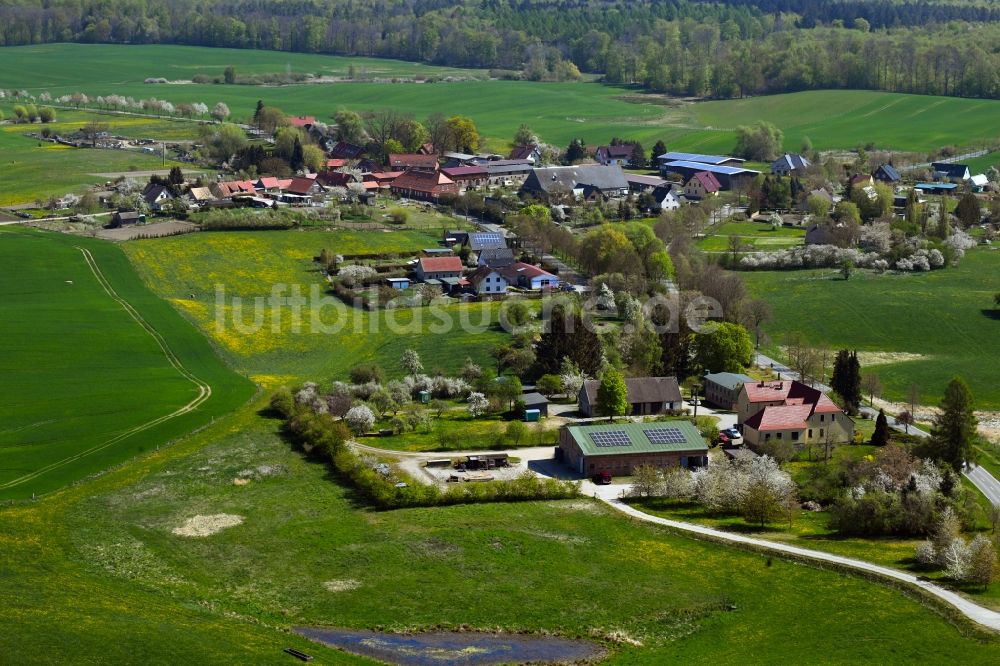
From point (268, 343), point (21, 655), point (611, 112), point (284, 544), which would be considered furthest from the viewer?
point (611, 112)

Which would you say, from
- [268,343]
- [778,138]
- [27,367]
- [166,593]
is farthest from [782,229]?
[166,593]

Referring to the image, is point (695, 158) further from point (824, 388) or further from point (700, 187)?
point (824, 388)

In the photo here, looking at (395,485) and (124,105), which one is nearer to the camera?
(395,485)

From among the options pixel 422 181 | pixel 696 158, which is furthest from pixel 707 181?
pixel 422 181

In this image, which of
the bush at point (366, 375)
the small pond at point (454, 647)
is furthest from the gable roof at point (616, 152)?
the small pond at point (454, 647)

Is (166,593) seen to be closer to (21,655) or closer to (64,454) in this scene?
(21,655)
